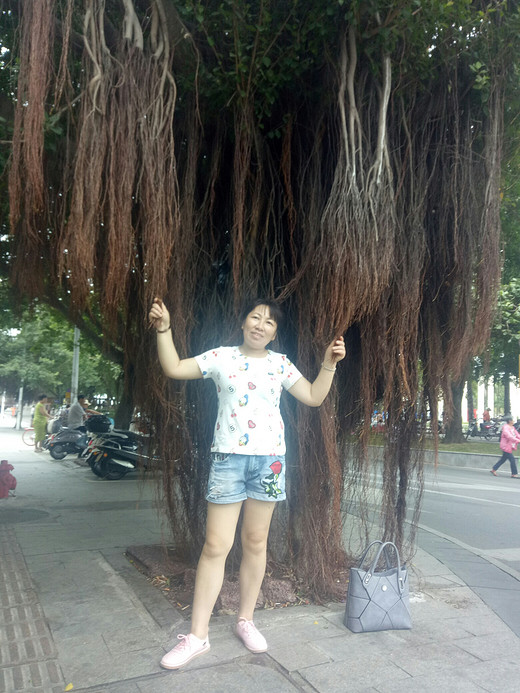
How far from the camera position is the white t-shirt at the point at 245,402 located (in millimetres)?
3064

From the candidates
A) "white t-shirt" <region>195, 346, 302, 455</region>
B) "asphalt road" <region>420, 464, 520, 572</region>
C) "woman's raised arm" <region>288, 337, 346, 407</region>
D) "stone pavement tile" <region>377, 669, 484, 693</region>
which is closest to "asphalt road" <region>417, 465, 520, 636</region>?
"asphalt road" <region>420, 464, 520, 572</region>

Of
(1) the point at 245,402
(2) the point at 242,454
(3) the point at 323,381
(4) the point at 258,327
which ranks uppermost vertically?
(4) the point at 258,327

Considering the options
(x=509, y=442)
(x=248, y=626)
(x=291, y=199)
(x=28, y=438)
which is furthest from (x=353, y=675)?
(x=28, y=438)

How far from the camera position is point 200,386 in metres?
4.07

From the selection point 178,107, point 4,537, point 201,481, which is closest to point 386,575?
point 201,481

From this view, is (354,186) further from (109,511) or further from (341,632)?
(109,511)

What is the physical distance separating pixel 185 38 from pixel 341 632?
3604mm

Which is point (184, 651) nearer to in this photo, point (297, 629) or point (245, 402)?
point (297, 629)

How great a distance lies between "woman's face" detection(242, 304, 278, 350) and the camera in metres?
3.21

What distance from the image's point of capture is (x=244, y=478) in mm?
3133

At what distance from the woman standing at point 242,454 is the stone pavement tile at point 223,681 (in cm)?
10

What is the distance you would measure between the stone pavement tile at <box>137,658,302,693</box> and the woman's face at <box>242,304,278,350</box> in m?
1.65

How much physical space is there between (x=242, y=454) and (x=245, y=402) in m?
0.27

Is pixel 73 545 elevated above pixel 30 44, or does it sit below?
below
